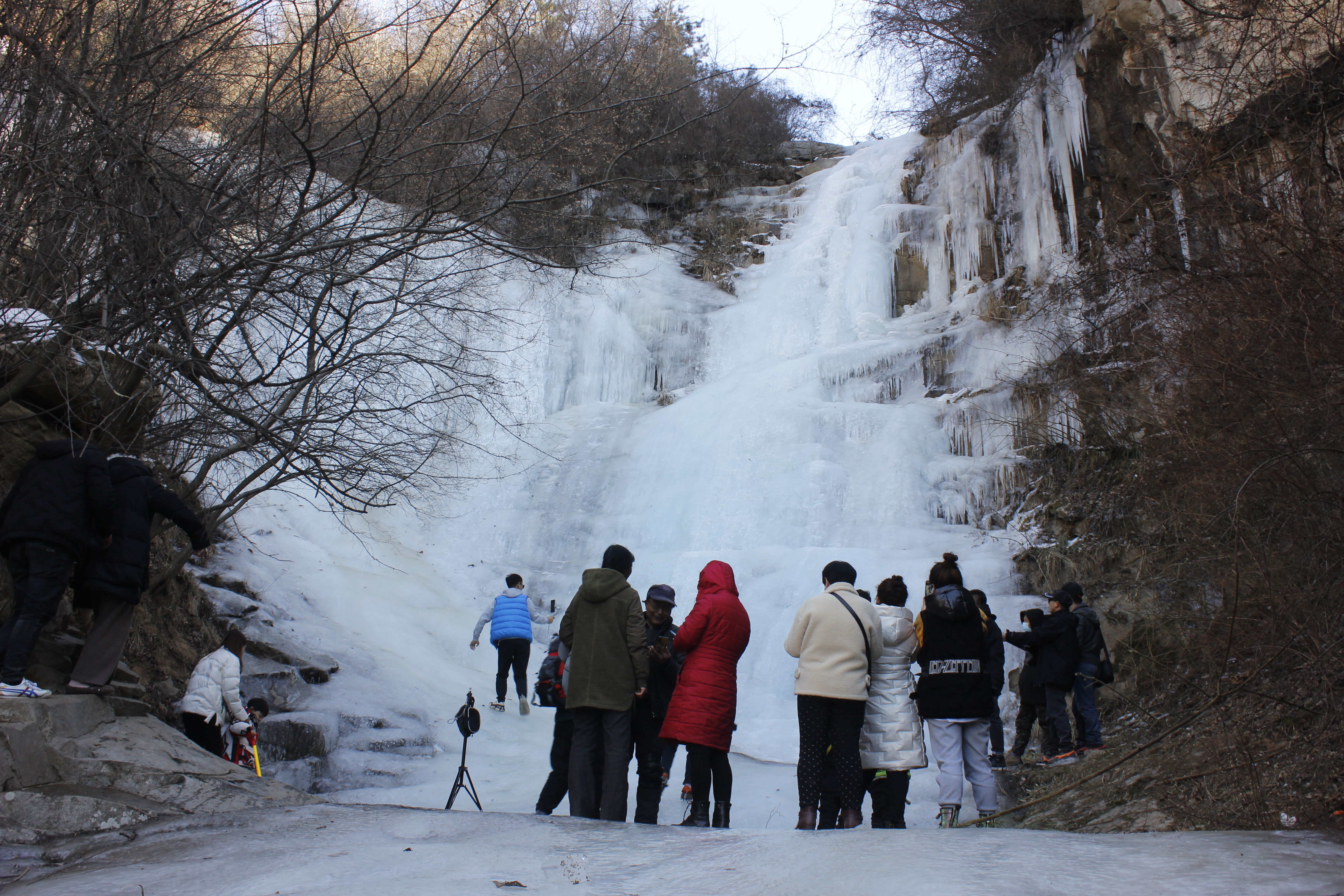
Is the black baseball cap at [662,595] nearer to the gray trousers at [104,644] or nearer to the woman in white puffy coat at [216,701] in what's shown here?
the gray trousers at [104,644]

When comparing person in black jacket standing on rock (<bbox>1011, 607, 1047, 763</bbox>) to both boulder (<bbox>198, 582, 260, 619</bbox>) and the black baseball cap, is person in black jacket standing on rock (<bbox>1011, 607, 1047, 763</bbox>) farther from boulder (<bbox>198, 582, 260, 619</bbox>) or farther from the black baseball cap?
boulder (<bbox>198, 582, 260, 619</bbox>)

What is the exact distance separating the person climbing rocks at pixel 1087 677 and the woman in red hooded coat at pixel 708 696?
114 inches

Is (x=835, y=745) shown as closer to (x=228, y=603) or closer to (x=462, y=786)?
(x=462, y=786)

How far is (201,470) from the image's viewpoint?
20.0 feet

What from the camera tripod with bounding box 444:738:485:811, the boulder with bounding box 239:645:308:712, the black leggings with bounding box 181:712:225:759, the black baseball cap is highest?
the black baseball cap

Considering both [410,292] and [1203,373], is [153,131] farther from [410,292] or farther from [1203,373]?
[1203,373]

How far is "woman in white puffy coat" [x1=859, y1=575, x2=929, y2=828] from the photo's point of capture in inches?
163

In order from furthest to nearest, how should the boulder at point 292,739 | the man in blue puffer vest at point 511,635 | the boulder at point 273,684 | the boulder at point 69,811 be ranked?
the man in blue puffer vest at point 511,635 → the boulder at point 273,684 → the boulder at point 292,739 → the boulder at point 69,811

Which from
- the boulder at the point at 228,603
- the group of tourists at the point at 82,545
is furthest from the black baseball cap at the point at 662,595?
the boulder at the point at 228,603

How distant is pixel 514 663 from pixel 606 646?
409 cm

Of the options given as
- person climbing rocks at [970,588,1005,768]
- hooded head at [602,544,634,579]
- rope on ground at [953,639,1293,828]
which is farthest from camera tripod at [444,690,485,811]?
person climbing rocks at [970,588,1005,768]

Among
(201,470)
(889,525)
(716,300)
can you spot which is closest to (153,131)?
(201,470)

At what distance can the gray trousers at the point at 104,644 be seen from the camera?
14.1 ft

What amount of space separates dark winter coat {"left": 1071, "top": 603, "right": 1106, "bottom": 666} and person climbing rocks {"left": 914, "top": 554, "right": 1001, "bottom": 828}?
1835mm
